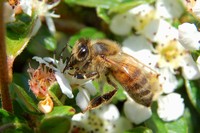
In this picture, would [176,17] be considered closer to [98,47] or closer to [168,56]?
[168,56]

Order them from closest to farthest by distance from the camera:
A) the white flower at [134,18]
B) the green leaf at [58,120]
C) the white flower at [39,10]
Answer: the green leaf at [58,120] → the white flower at [39,10] → the white flower at [134,18]

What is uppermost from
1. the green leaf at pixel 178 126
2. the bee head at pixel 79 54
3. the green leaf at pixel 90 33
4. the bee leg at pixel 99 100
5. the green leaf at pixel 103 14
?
the bee head at pixel 79 54

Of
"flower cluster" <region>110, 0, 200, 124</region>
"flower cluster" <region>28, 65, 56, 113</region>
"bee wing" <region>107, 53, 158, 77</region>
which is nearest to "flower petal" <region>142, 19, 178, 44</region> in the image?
"flower cluster" <region>110, 0, 200, 124</region>

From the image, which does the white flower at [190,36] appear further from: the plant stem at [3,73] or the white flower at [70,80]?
the plant stem at [3,73]

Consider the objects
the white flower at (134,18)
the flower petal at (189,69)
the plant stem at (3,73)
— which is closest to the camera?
the plant stem at (3,73)

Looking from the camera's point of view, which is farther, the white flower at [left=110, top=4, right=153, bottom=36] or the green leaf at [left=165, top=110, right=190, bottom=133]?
the white flower at [left=110, top=4, right=153, bottom=36]

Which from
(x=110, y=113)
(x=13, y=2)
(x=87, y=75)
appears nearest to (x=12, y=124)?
(x=87, y=75)

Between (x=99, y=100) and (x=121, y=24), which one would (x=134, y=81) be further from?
(x=121, y=24)

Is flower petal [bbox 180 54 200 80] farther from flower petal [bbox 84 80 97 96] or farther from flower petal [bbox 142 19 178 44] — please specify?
flower petal [bbox 84 80 97 96]

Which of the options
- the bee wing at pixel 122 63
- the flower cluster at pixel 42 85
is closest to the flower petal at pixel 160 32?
the bee wing at pixel 122 63
